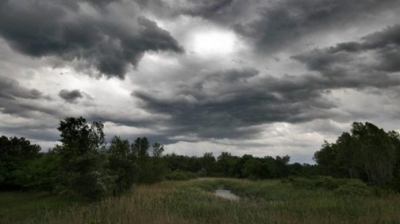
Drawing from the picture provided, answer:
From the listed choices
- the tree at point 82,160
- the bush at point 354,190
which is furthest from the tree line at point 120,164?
the bush at point 354,190

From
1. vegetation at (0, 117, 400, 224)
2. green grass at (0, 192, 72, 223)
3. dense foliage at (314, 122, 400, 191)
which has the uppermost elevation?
dense foliage at (314, 122, 400, 191)

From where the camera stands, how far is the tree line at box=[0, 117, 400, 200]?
24.0 metres

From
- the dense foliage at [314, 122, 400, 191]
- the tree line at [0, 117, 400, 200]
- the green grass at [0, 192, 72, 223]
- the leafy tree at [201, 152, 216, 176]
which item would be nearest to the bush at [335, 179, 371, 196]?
the tree line at [0, 117, 400, 200]

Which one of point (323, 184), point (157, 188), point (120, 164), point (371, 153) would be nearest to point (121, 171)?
point (120, 164)

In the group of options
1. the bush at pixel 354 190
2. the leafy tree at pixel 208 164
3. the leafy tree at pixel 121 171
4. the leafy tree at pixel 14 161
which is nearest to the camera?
the bush at pixel 354 190

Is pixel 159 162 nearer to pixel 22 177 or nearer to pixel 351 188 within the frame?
pixel 22 177

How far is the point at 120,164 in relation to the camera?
32.1m

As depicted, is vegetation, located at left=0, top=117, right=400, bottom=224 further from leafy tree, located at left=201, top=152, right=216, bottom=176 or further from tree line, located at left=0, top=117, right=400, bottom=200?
leafy tree, located at left=201, top=152, right=216, bottom=176

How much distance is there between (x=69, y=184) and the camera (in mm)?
23844

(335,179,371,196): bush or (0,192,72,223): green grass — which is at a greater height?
(335,179,371,196): bush

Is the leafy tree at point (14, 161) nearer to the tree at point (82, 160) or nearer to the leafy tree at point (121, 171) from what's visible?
the leafy tree at point (121, 171)

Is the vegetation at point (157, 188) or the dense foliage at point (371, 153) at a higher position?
the dense foliage at point (371, 153)

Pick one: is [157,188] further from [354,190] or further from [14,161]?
[14,161]

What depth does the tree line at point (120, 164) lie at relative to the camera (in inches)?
946
